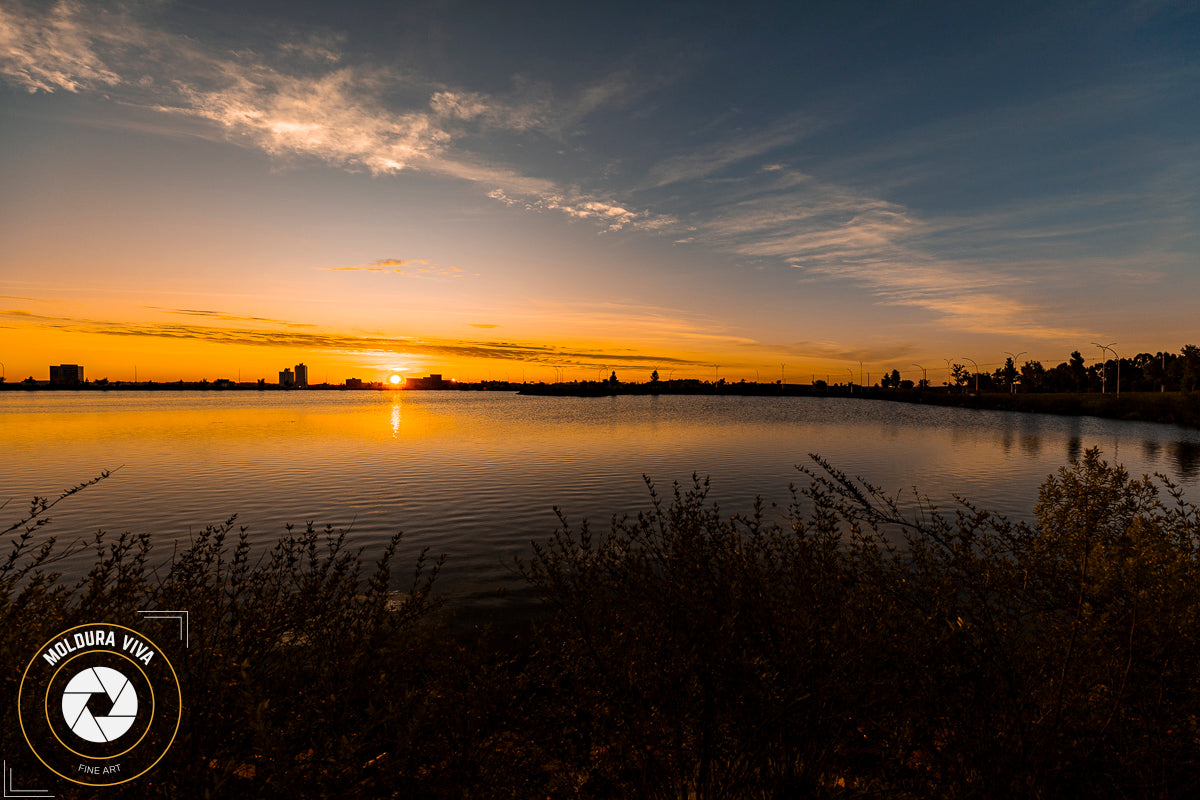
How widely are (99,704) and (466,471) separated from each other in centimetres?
2964

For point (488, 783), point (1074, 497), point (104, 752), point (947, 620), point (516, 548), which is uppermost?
point (1074, 497)

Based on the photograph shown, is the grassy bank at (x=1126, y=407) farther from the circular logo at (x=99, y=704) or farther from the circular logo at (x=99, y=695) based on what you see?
the circular logo at (x=99, y=695)

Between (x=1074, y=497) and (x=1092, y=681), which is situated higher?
(x=1074, y=497)

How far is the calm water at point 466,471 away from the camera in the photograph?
2125 cm

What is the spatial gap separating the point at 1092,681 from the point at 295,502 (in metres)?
27.5

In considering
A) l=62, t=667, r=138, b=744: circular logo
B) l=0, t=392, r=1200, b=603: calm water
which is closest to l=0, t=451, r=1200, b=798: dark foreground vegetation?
l=62, t=667, r=138, b=744: circular logo

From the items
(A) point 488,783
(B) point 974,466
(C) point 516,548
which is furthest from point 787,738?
(B) point 974,466

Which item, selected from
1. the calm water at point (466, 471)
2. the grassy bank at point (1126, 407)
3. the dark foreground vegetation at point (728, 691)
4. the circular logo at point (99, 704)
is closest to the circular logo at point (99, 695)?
the circular logo at point (99, 704)

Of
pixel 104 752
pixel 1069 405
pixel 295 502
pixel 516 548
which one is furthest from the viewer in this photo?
pixel 1069 405

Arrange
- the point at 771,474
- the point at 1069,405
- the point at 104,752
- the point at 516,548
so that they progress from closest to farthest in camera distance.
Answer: the point at 104,752
the point at 516,548
the point at 771,474
the point at 1069,405

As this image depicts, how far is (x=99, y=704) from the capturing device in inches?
201

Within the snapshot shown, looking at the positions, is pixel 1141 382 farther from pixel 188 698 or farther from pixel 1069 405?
pixel 188 698

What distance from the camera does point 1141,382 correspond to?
183 m

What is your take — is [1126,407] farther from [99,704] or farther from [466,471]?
[99,704]
